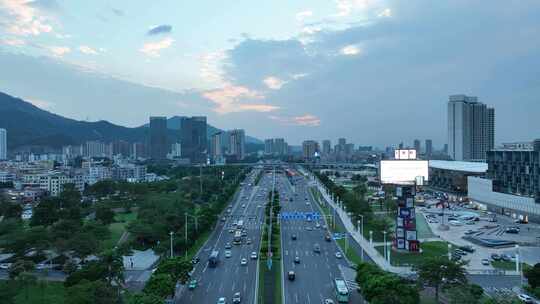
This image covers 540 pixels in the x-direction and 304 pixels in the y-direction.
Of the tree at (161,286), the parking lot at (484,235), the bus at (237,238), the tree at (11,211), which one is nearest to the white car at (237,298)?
the tree at (161,286)

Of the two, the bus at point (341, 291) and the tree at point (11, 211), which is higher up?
the tree at point (11, 211)

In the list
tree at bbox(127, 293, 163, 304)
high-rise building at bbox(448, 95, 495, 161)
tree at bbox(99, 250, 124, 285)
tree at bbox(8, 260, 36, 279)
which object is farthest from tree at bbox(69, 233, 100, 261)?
high-rise building at bbox(448, 95, 495, 161)

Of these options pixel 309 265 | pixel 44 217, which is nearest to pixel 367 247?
pixel 309 265

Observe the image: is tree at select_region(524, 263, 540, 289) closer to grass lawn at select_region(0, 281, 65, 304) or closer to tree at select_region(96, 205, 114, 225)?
grass lawn at select_region(0, 281, 65, 304)

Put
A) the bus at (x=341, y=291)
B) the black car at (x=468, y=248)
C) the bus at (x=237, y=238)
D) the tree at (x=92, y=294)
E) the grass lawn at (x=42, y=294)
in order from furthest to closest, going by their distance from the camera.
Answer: the bus at (x=237, y=238) < the black car at (x=468, y=248) < the grass lawn at (x=42, y=294) < the bus at (x=341, y=291) < the tree at (x=92, y=294)

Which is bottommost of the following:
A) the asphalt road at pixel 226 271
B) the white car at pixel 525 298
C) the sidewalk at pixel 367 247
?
the asphalt road at pixel 226 271

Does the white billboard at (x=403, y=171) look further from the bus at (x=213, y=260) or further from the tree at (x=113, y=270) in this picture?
the tree at (x=113, y=270)

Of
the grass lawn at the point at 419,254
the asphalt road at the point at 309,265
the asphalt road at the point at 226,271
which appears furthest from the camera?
the grass lawn at the point at 419,254
